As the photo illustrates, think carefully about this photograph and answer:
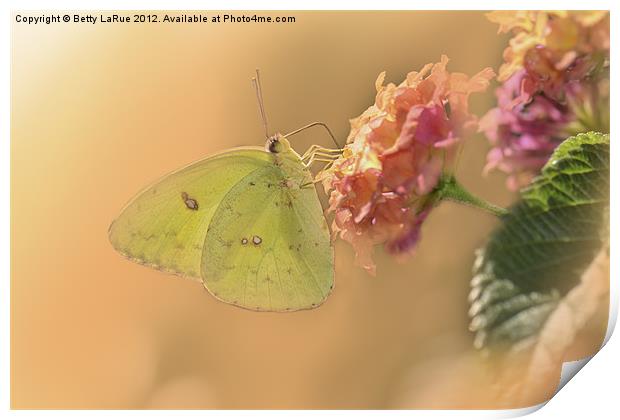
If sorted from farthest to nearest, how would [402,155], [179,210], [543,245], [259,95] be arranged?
1. [259,95]
2. [179,210]
3. [402,155]
4. [543,245]

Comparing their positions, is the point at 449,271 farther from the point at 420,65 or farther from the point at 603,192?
the point at 603,192

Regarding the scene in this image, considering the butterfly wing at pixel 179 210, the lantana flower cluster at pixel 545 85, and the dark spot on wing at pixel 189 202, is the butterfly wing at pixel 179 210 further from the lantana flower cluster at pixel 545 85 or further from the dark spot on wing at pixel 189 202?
the lantana flower cluster at pixel 545 85

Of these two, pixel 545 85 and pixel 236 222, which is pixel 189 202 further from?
pixel 545 85

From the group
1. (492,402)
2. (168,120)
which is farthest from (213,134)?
(492,402)

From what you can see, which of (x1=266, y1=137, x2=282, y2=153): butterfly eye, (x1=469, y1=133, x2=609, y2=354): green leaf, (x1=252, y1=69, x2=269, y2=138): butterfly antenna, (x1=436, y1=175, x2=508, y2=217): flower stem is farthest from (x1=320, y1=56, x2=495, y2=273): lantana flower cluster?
(x1=252, y1=69, x2=269, y2=138): butterfly antenna

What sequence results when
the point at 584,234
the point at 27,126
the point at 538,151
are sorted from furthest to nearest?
the point at 27,126 < the point at 538,151 < the point at 584,234

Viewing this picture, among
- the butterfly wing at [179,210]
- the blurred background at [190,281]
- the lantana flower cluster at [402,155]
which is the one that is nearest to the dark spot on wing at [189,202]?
the butterfly wing at [179,210]

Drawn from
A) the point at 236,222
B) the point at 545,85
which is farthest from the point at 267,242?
the point at 545,85
